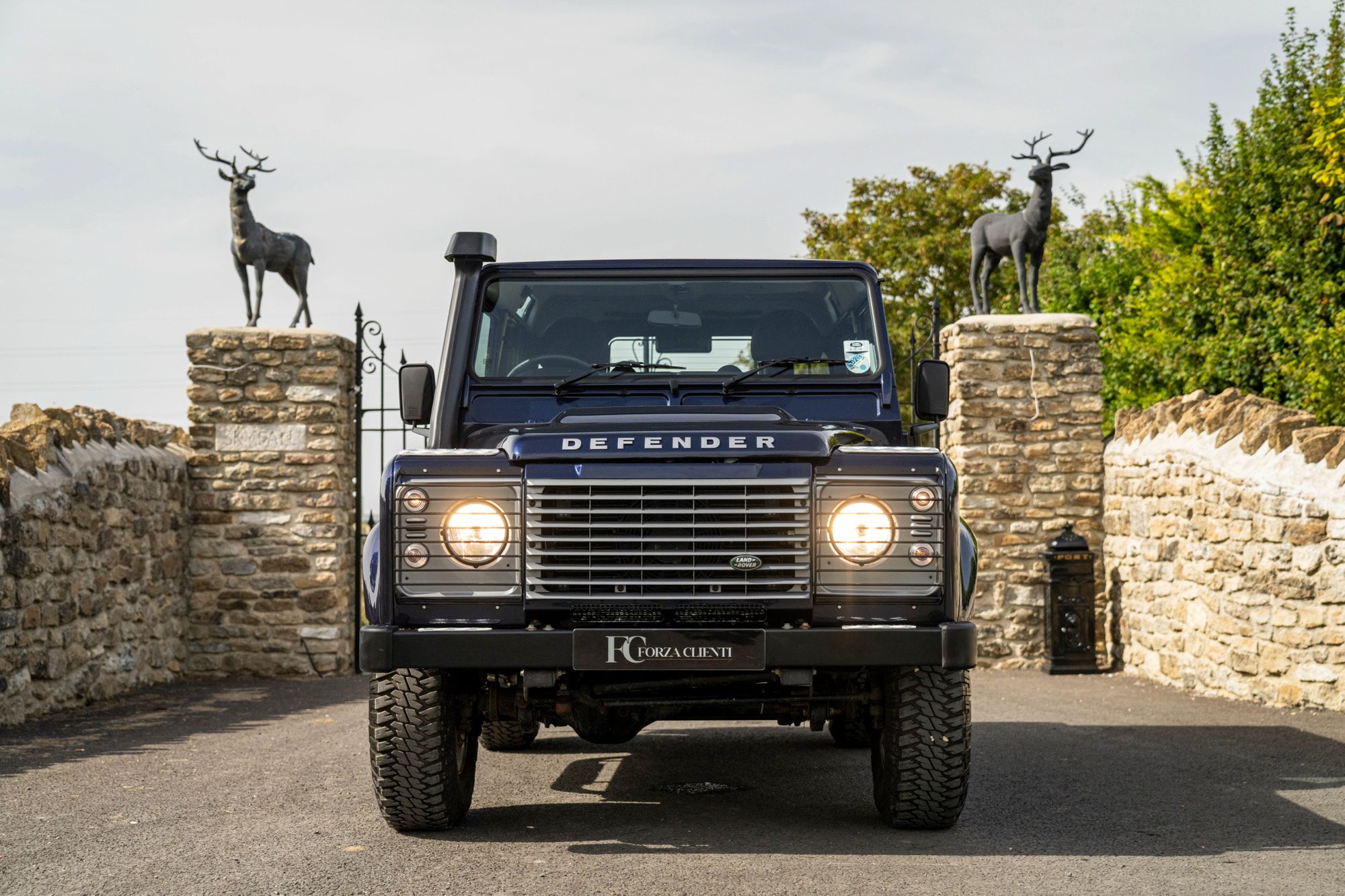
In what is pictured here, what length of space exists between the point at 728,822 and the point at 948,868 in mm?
1118

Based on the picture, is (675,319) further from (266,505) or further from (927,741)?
(266,505)

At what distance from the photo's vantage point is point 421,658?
477cm

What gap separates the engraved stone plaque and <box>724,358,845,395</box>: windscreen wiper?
6.60m

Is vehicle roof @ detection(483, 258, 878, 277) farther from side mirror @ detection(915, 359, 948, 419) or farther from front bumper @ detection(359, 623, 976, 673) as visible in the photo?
front bumper @ detection(359, 623, 976, 673)

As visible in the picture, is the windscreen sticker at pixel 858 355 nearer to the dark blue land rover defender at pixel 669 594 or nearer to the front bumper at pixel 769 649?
the dark blue land rover defender at pixel 669 594

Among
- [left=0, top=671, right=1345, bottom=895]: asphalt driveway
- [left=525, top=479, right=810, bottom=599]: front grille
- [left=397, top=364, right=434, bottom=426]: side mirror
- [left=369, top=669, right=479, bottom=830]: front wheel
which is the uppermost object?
[left=397, top=364, right=434, bottom=426]: side mirror

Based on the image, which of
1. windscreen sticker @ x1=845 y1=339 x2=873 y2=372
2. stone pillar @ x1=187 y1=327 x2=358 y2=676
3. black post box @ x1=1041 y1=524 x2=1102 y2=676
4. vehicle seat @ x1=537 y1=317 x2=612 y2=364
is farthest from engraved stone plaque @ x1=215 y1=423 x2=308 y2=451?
windscreen sticker @ x1=845 y1=339 x2=873 y2=372

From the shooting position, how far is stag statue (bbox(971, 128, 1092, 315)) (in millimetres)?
12016

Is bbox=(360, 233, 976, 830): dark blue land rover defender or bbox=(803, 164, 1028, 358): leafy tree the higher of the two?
bbox=(803, 164, 1028, 358): leafy tree

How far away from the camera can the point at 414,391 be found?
6020 mm

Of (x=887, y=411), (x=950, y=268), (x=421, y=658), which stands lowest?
(x=421, y=658)

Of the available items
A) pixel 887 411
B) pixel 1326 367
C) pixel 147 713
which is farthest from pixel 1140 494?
pixel 147 713

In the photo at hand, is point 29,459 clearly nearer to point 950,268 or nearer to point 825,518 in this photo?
point 825,518

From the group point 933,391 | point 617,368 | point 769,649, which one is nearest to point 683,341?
point 617,368
